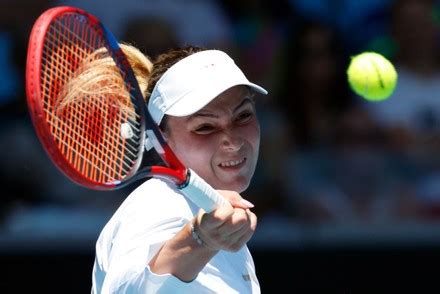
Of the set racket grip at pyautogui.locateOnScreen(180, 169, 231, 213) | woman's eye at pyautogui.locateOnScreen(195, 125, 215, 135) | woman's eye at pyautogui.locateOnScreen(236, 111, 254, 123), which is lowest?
racket grip at pyautogui.locateOnScreen(180, 169, 231, 213)

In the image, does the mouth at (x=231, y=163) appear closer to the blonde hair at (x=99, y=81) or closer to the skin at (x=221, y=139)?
the skin at (x=221, y=139)

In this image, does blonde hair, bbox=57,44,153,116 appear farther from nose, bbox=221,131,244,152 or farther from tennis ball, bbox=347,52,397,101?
tennis ball, bbox=347,52,397,101

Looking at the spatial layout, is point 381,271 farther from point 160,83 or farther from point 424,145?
point 160,83

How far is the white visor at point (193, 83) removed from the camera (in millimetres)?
3307

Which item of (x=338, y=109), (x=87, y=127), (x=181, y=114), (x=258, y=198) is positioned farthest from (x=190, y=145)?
(x=338, y=109)

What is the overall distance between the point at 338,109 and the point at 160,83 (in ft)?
11.3

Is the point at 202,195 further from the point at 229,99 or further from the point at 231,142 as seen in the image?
the point at 229,99

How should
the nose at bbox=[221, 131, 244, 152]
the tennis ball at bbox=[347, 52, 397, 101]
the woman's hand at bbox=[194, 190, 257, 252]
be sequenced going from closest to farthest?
1. the woman's hand at bbox=[194, 190, 257, 252]
2. the nose at bbox=[221, 131, 244, 152]
3. the tennis ball at bbox=[347, 52, 397, 101]

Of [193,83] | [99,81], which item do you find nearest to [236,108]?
[193,83]

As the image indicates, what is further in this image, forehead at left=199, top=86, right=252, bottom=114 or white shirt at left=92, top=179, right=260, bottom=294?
forehead at left=199, top=86, right=252, bottom=114

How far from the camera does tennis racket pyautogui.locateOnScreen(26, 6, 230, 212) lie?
9.62ft

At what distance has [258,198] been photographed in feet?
21.1

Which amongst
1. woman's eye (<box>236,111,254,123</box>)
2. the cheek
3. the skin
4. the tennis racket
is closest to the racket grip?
the tennis racket

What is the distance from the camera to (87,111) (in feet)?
10.5
